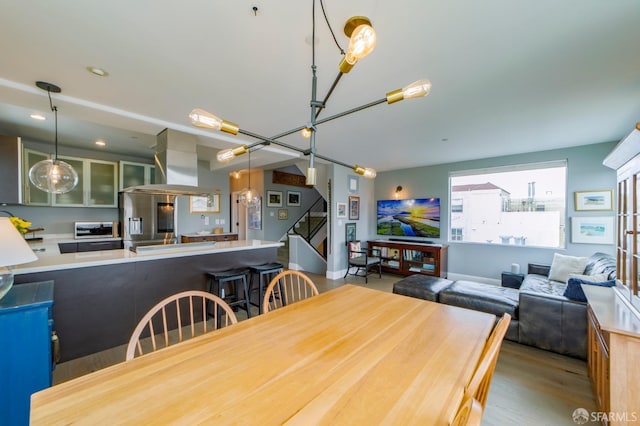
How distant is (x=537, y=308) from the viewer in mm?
2555

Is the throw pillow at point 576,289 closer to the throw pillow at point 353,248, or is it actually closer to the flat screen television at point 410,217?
the flat screen television at point 410,217

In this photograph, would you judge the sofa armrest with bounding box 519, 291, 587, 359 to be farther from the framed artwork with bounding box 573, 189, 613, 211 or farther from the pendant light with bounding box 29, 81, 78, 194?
the pendant light with bounding box 29, 81, 78, 194

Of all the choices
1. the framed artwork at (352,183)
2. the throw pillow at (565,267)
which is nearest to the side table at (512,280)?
the throw pillow at (565,267)

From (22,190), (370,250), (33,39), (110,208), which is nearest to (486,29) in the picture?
(33,39)

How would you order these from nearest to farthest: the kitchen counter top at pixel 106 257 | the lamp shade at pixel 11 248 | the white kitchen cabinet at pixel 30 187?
the lamp shade at pixel 11 248 → the kitchen counter top at pixel 106 257 → the white kitchen cabinet at pixel 30 187

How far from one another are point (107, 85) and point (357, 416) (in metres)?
3.02

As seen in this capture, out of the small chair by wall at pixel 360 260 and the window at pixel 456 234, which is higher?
the window at pixel 456 234

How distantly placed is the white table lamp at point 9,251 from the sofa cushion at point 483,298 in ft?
11.8

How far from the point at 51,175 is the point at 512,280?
606cm

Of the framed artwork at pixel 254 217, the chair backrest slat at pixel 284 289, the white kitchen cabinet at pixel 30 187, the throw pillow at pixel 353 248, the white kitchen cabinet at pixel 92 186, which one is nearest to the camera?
the chair backrest slat at pixel 284 289

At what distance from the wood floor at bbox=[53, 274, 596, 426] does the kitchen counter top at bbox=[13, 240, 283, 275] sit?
89 cm

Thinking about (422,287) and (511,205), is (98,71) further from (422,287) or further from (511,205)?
(511,205)

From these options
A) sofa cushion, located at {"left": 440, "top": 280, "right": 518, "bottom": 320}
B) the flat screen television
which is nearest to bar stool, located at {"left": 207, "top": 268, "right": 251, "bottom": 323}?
sofa cushion, located at {"left": 440, "top": 280, "right": 518, "bottom": 320}

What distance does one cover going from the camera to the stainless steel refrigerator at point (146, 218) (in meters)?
4.56
